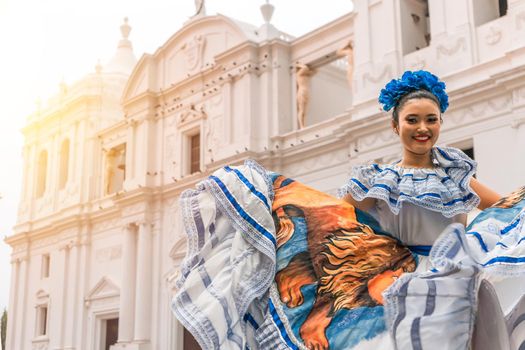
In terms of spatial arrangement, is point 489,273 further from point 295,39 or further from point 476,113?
point 295,39

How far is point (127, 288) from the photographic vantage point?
18.5 m

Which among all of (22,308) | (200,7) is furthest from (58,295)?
(200,7)

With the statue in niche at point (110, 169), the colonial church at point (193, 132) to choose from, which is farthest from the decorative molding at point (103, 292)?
the statue in niche at point (110, 169)

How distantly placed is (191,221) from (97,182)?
18.9 meters

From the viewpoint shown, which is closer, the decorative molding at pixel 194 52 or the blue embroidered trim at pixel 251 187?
the blue embroidered trim at pixel 251 187

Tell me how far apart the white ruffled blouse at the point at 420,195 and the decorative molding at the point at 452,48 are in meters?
9.79

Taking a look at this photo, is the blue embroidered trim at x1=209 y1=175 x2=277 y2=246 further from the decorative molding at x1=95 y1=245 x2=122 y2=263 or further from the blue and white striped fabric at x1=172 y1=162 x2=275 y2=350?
the decorative molding at x1=95 y1=245 x2=122 y2=263

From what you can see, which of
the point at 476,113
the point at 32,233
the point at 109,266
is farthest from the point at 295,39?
the point at 32,233

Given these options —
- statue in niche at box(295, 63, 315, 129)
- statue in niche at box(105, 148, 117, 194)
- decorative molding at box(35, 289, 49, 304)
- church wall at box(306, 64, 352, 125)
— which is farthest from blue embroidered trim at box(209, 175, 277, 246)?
→ decorative molding at box(35, 289, 49, 304)

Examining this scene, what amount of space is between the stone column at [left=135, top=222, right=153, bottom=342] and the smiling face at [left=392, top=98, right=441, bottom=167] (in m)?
15.5

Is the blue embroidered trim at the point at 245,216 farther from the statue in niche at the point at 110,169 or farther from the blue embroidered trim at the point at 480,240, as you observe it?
the statue in niche at the point at 110,169

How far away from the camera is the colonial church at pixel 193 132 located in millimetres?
12094

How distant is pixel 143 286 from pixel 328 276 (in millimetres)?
15837

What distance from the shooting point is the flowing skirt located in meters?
2.21
